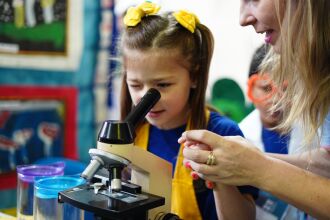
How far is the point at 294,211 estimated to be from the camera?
1.27 m

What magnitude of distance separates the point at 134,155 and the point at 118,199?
0.34 ft

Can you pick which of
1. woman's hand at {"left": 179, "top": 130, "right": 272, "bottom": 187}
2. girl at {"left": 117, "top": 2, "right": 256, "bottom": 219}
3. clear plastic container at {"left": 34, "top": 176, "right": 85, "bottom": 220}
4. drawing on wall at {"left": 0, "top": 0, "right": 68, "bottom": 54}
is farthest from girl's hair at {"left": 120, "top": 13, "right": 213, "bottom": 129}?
drawing on wall at {"left": 0, "top": 0, "right": 68, "bottom": 54}

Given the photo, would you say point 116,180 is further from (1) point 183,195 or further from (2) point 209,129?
(2) point 209,129

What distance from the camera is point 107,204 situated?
68 centimetres

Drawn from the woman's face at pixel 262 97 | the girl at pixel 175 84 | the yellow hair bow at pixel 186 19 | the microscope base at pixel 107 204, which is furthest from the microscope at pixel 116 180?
the woman's face at pixel 262 97

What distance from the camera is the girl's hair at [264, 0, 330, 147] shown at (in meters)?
0.78

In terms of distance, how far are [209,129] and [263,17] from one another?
15.4 inches

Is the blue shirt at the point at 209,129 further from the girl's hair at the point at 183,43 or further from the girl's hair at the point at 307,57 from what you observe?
the girl's hair at the point at 307,57

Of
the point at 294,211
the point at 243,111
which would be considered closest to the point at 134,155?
the point at 294,211

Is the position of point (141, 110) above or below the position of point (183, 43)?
below

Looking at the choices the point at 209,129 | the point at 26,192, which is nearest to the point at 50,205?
the point at 26,192

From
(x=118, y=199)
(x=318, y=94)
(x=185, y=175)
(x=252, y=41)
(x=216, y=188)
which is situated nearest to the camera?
(x=118, y=199)

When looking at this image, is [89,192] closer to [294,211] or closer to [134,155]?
[134,155]

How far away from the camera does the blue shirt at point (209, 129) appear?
106cm
